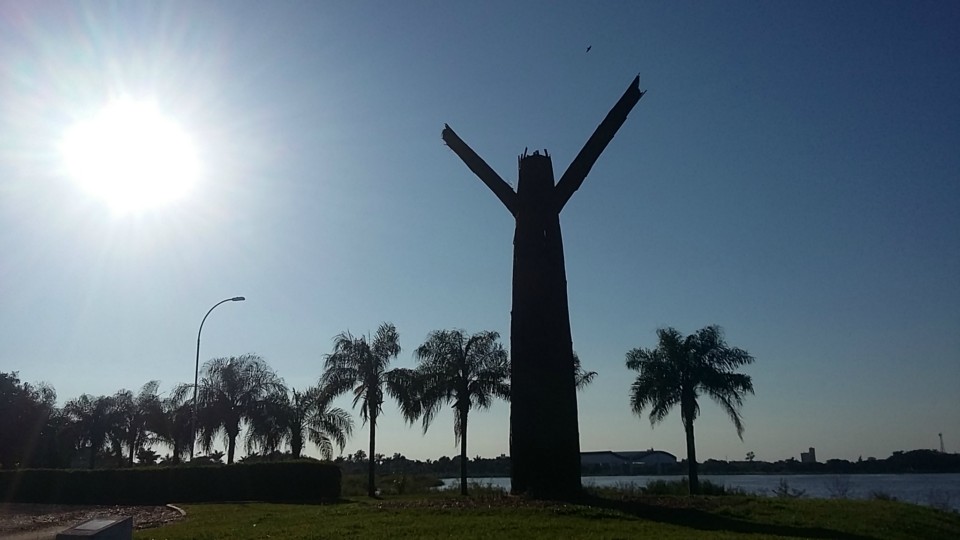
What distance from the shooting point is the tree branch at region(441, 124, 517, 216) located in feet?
83.4

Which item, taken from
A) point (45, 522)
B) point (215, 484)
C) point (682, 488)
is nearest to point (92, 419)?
point (215, 484)

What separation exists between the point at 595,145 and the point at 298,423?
1224 inches

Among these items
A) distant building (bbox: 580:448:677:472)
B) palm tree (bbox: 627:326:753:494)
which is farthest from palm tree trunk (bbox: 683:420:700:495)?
distant building (bbox: 580:448:677:472)

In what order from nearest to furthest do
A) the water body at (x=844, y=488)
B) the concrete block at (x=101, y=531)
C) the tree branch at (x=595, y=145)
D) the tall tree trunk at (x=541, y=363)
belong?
the concrete block at (x=101, y=531) → the tall tree trunk at (x=541, y=363) → the tree branch at (x=595, y=145) → the water body at (x=844, y=488)

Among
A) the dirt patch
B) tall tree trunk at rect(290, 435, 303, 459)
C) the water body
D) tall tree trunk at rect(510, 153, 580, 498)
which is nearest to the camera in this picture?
the dirt patch

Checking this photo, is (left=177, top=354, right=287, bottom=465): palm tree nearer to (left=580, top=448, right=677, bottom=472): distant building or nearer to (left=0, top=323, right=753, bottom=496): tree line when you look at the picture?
(left=0, top=323, right=753, bottom=496): tree line

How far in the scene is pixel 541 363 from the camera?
72.3ft

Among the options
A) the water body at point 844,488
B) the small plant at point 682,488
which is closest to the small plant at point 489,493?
the water body at point 844,488

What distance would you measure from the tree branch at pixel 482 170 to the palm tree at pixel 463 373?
13.1 meters

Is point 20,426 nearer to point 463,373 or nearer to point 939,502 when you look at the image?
point 463,373

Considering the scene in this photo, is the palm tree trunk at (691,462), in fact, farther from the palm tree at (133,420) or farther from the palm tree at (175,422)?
the palm tree at (133,420)

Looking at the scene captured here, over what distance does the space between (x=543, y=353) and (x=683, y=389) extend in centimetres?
1654

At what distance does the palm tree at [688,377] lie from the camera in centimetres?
3591

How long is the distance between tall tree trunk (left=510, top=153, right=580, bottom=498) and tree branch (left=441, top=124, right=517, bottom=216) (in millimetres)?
1363
